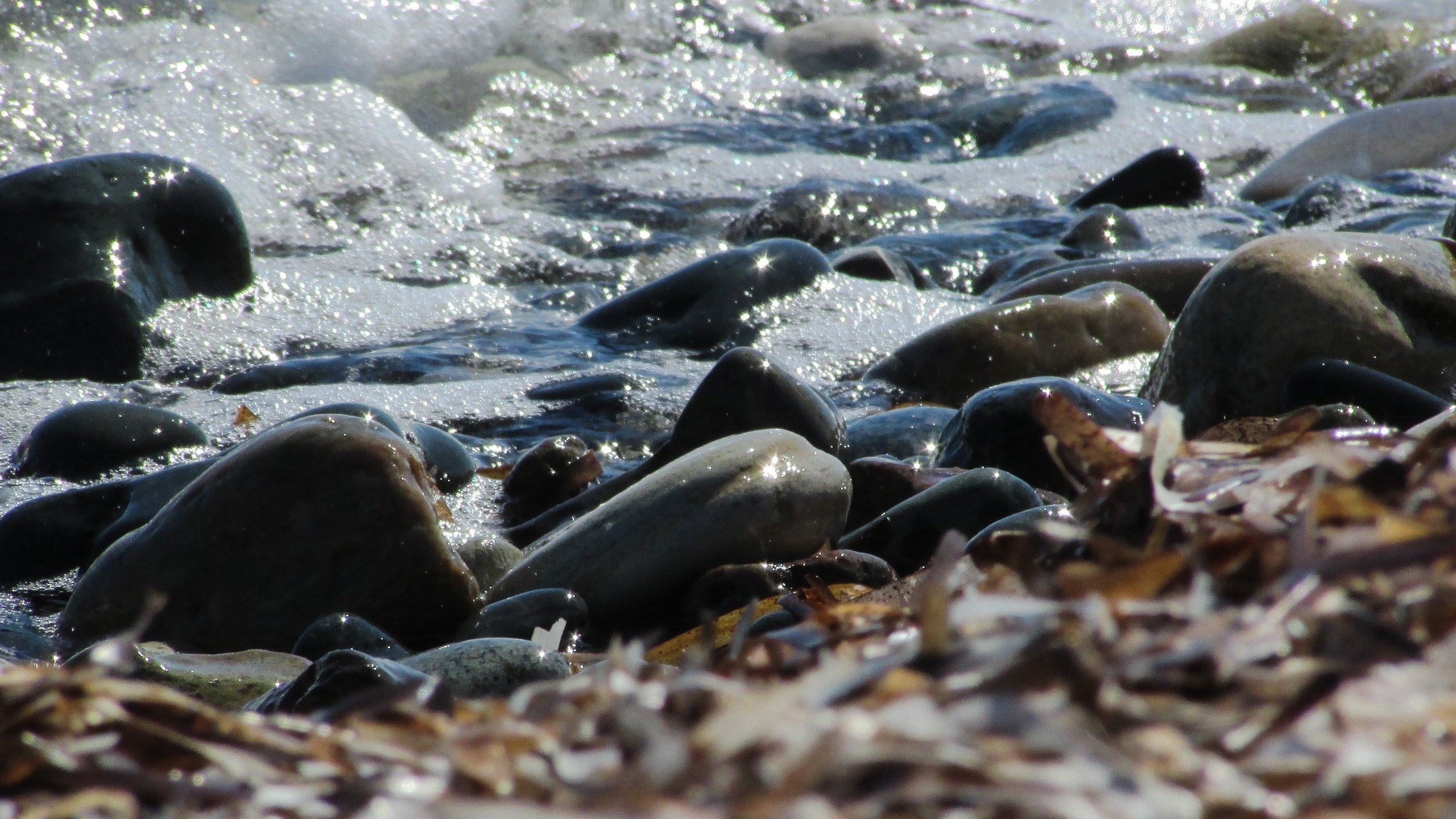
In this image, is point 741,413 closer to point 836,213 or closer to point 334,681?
point 334,681

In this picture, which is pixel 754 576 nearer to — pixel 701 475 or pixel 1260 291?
pixel 701 475

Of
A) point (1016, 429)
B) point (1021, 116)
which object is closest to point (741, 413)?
point (1016, 429)

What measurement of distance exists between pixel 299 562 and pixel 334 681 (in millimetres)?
1185

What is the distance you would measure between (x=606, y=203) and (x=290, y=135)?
2.09 metres

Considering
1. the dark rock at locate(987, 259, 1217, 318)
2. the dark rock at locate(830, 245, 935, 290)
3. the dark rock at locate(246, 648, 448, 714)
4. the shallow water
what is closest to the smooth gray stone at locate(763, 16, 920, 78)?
the shallow water

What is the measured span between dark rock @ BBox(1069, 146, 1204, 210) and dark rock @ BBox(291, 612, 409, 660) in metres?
6.61

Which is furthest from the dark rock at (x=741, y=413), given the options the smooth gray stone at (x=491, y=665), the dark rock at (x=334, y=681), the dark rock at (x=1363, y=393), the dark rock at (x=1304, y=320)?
the dark rock at (x=334, y=681)

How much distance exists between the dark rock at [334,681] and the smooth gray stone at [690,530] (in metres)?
1.04

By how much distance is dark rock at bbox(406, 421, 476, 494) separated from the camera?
4227 mm

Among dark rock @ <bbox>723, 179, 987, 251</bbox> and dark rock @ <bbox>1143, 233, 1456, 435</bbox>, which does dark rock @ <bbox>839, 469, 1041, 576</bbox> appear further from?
dark rock @ <bbox>723, 179, 987, 251</bbox>

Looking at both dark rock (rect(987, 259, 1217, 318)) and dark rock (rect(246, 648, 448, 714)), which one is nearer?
dark rock (rect(246, 648, 448, 714))

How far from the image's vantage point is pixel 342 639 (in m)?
2.79

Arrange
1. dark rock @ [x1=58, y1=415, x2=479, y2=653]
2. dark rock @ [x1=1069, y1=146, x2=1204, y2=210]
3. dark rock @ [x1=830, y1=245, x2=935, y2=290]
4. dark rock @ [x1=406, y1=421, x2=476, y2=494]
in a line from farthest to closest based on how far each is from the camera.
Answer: dark rock @ [x1=1069, y1=146, x2=1204, y2=210]
dark rock @ [x1=830, y1=245, x2=935, y2=290]
dark rock @ [x1=406, y1=421, x2=476, y2=494]
dark rock @ [x1=58, y1=415, x2=479, y2=653]

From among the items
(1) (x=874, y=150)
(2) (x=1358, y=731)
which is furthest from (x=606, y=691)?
(1) (x=874, y=150)
